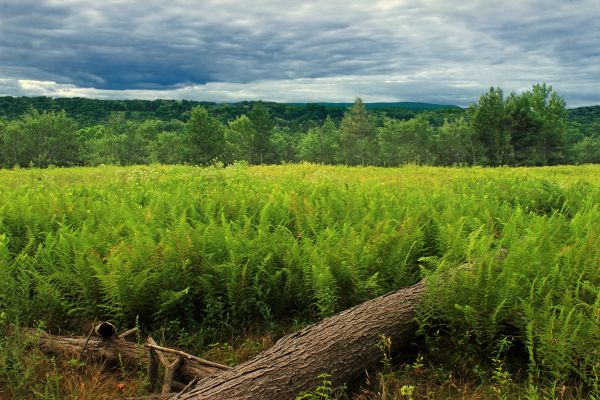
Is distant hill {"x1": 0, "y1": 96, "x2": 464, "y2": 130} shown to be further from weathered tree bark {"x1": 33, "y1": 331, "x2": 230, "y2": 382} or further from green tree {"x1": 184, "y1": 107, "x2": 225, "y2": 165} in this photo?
weathered tree bark {"x1": 33, "y1": 331, "x2": 230, "y2": 382}

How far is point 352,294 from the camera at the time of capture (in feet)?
17.1

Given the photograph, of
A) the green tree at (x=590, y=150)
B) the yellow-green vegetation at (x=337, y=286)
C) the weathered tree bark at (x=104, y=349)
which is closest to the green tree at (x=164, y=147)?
the green tree at (x=590, y=150)

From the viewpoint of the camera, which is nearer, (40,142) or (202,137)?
(202,137)

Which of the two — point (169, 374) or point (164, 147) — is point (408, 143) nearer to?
point (164, 147)

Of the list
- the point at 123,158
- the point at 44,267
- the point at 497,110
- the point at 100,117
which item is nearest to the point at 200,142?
the point at 123,158

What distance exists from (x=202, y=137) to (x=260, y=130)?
17.9 metres

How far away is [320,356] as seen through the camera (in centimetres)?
389

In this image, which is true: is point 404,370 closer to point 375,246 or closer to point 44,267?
point 375,246

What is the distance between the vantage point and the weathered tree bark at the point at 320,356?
3.62m

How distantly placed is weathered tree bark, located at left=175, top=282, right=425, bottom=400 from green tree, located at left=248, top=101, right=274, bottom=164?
79971 millimetres

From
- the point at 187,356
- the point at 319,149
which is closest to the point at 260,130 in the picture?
the point at 319,149

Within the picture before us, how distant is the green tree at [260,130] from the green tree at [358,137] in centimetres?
1730

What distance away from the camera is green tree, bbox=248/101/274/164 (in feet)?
275

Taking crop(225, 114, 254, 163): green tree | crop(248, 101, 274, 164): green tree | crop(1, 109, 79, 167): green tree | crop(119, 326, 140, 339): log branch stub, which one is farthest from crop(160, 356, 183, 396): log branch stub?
crop(1, 109, 79, 167): green tree
